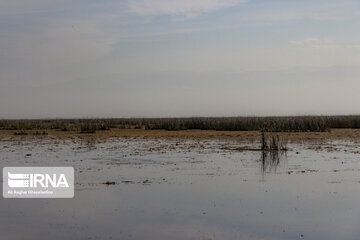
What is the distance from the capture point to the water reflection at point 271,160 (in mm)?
16594

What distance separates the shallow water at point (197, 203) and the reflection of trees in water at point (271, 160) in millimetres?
68

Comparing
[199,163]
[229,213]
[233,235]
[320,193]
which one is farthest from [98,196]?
[199,163]

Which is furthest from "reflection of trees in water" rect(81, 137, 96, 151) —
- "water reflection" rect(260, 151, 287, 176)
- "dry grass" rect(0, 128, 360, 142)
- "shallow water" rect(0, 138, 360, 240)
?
"water reflection" rect(260, 151, 287, 176)

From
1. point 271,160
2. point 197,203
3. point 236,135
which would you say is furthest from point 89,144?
point 197,203

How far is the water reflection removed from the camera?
16.6 meters

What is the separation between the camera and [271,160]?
19.3 meters

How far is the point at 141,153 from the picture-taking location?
22.4 m

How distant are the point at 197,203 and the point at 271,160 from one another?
343 inches

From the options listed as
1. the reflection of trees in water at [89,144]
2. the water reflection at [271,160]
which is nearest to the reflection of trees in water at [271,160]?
the water reflection at [271,160]

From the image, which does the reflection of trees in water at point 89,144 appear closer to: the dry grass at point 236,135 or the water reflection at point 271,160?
the dry grass at point 236,135

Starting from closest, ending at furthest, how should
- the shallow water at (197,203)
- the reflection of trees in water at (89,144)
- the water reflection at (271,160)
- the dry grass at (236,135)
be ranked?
the shallow water at (197,203) < the water reflection at (271,160) < the reflection of trees in water at (89,144) < the dry grass at (236,135)

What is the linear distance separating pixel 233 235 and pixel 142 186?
203 inches

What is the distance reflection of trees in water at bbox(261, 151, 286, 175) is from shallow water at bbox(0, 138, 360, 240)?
0.07m

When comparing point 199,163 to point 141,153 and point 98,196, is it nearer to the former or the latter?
point 141,153
